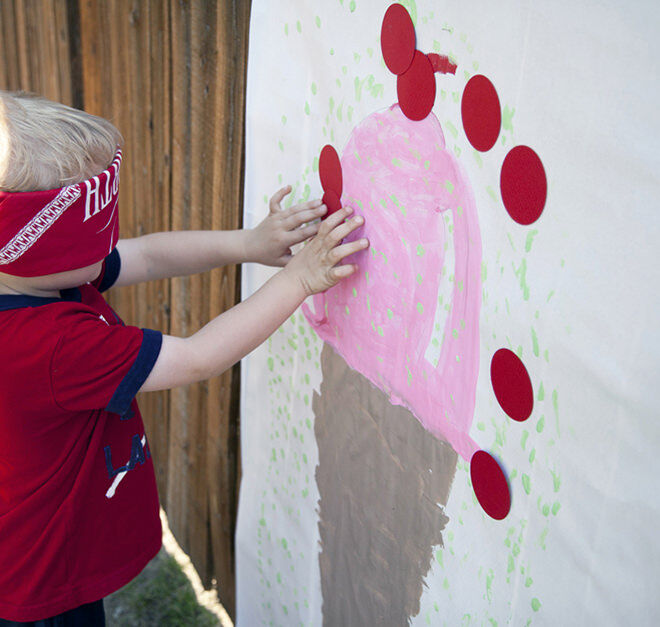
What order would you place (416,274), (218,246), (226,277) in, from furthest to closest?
(226,277)
(218,246)
(416,274)

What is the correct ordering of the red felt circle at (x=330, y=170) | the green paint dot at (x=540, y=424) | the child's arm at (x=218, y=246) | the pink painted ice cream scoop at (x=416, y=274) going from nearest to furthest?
the green paint dot at (x=540, y=424)
the pink painted ice cream scoop at (x=416, y=274)
the red felt circle at (x=330, y=170)
the child's arm at (x=218, y=246)

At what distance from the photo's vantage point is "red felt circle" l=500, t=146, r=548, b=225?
0.76 metres

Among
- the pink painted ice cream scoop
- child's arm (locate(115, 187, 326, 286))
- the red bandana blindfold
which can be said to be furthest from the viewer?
child's arm (locate(115, 187, 326, 286))

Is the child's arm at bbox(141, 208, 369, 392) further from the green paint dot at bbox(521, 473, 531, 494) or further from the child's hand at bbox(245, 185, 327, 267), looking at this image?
the green paint dot at bbox(521, 473, 531, 494)

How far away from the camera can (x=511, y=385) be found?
0.85 metres

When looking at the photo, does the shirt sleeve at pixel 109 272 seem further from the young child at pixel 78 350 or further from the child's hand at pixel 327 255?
the child's hand at pixel 327 255

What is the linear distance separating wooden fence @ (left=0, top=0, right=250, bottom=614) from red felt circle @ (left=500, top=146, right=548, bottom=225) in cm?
89

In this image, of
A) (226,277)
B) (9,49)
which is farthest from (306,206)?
(9,49)

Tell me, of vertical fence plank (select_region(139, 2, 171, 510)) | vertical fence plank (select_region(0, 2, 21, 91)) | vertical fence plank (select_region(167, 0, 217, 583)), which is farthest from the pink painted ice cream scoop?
vertical fence plank (select_region(0, 2, 21, 91))

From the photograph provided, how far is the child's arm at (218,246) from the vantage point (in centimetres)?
129

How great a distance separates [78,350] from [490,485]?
25.1 inches

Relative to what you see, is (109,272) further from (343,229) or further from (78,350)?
(343,229)

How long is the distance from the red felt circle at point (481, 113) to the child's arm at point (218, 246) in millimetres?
427

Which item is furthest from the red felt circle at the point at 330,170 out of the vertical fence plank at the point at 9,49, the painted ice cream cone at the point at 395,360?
the vertical fence plank at the point at 9,49
